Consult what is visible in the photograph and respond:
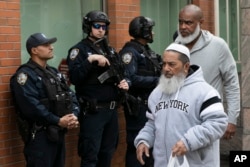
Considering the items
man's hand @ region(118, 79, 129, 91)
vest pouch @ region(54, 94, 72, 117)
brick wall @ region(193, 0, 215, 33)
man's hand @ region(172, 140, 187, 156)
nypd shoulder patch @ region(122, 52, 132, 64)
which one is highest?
brick wall @ region(193, 0, 215, 33)

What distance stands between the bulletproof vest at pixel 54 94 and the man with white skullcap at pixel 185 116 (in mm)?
1472

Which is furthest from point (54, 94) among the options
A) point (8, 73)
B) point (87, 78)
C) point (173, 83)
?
point (173, 83)

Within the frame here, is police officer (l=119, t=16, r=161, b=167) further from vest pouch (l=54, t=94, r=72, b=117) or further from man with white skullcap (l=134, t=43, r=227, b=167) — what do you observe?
man with white skullcap (l=134, t=43, r=227, b=167)

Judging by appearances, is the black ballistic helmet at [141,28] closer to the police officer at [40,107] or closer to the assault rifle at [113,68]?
the assault rifle at [113,68]

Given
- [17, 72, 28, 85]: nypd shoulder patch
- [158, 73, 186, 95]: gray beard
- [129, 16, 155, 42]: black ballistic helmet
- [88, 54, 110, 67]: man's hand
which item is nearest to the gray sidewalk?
[129, 16, 155, 42]: black ballistic helmet

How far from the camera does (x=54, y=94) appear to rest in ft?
17.4

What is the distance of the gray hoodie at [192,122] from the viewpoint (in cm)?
376

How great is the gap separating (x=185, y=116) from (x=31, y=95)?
185cm

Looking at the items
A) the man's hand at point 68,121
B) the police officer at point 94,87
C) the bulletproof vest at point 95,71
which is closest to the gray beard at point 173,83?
the man's hand at point 68,121

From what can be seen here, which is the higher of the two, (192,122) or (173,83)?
(173,83)

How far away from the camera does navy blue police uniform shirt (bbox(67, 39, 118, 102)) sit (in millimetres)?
5906

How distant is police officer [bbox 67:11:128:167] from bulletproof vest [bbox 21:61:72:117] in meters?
0.51

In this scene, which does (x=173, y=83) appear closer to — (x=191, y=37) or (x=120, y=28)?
(x=191, y=37)

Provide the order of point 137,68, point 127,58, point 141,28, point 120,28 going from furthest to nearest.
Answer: point 120,28, point 141,28, point 137,68, point 127,58
